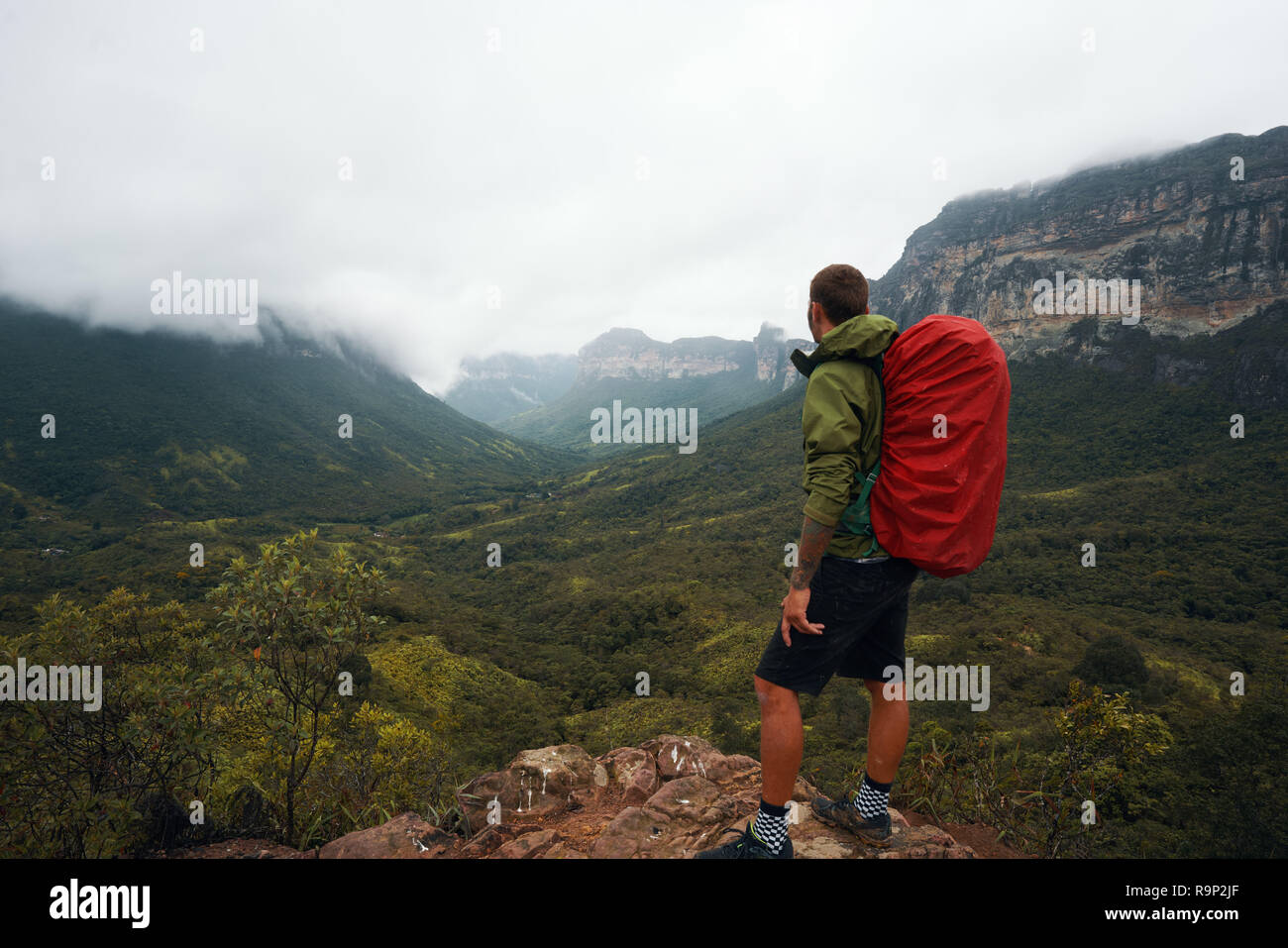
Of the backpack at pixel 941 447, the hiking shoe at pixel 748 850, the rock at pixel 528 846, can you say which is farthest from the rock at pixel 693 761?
the backpack at pixel 941 447

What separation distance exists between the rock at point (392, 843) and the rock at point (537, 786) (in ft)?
2.01

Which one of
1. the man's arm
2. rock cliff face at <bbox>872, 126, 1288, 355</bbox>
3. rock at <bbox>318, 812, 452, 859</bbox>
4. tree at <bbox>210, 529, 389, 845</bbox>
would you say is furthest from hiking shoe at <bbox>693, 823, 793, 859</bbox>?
rock cliff face at <bbox>872, 126, 1288, 355</bbox>

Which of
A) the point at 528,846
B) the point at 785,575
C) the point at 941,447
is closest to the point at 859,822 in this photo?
the point at 528,846

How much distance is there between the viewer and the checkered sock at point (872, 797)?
3074mm

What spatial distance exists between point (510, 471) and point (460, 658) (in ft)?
374

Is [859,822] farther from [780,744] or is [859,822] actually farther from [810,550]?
[810,550]

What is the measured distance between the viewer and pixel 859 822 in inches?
124

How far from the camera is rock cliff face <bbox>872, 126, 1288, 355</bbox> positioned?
66.1 m

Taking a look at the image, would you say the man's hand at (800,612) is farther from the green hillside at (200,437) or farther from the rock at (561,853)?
the green hillside at (200,437)

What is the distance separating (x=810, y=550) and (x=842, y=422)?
61 centimetres

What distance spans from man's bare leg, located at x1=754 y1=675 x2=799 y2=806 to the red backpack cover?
93 centimetres

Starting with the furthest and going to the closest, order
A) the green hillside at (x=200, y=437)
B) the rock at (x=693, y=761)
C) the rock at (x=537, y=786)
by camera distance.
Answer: the green hillside at (x=200, y=437) → the rock at (x=693, y=761) → the rock at (x=537, y=786)
